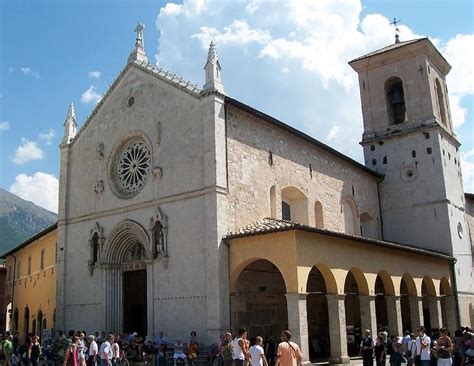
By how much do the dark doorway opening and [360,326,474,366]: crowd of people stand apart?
10.1 meters

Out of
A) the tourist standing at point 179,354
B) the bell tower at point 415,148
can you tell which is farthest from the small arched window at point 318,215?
the tourist standing at point 179,354

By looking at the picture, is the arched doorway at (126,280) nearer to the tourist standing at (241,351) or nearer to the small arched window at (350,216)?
the tourist standing at (241,351)

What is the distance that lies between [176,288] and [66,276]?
741cm

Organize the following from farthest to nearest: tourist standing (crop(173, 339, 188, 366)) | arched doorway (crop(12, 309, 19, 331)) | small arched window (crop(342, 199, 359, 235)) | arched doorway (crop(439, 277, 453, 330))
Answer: arched doorway (crop(12, 309, 19, 331)) → arched doorway (crop(439, 277, 453, 330)) → small arched window (crop(342, 199, 359, 235)) → tourist standing (crop(173, 339, 188, 366))

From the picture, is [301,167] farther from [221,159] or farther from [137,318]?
[137,318]

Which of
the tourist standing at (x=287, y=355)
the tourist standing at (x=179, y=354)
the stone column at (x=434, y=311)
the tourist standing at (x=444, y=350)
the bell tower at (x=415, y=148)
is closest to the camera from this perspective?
the tourist standing at (x=287, y=355)

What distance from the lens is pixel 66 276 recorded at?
24953mm

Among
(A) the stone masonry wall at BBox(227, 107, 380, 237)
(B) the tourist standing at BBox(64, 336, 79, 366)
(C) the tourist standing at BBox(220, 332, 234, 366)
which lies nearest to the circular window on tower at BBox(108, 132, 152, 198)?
(A) the stone masonry wall at BBox(227, 107, 380, 237)

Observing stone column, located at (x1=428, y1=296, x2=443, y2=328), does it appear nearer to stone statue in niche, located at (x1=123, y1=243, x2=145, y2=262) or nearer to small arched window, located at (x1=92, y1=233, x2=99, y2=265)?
stone statue in niche, located at (x1=123, y1=243, x2=145, y2=262)

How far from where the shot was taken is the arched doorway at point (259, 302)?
770 inches

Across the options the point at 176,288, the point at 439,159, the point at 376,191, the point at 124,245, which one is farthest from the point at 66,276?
the point at 439,159

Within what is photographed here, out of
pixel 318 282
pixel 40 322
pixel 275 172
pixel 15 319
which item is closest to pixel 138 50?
pixel 275 172

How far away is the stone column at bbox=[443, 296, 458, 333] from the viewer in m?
28.4

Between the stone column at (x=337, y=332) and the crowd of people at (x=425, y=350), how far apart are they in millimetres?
1867
